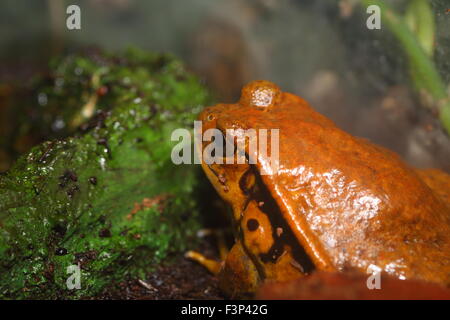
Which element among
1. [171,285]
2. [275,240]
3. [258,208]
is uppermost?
[258,208]

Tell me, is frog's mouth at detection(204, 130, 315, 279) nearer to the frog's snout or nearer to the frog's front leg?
the frog's front leg

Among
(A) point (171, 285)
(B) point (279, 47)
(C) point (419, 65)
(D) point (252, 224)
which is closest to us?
(D) point (252, 224)

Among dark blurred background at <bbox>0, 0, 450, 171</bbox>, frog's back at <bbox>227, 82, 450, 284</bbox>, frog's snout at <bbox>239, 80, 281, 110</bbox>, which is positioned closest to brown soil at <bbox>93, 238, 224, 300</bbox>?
frog's back at <bbox>227, 82, 450, 284</bbox>

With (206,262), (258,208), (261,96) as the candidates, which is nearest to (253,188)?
(258,208)

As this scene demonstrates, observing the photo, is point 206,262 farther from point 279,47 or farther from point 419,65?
point 279,47

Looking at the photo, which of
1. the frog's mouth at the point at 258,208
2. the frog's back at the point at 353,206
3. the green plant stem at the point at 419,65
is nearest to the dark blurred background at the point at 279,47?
the green plant stem at the point at 419,65

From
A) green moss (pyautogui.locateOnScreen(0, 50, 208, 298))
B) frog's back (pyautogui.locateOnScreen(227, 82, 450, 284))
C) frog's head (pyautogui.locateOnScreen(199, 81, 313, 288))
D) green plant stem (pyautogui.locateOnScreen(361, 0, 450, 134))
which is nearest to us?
frog's back (pyautogui.locateOnScreen(227, 82, 450, 284))
